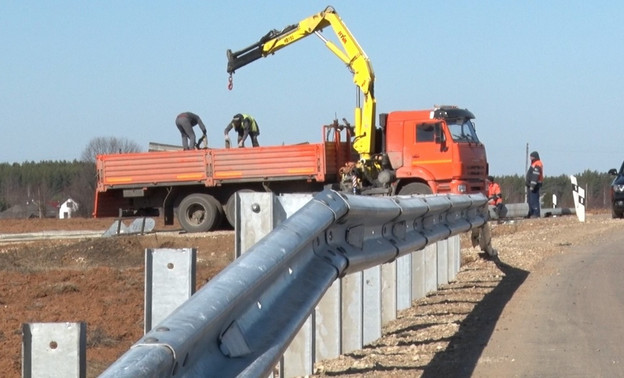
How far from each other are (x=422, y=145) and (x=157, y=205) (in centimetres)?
746

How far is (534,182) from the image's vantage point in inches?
1294

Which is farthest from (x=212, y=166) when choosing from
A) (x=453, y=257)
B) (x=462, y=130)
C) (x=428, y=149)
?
(x=453, y=257)

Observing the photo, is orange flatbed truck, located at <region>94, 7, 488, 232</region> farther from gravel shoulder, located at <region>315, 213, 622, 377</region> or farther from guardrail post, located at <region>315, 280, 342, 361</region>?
guardrail post, located at <region>315, 280, 342, 361</region>

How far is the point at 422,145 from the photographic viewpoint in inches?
1078

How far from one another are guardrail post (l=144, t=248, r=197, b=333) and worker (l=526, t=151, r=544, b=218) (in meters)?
29.5

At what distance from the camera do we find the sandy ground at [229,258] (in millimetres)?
7527

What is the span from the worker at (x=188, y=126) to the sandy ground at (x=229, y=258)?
5759mm

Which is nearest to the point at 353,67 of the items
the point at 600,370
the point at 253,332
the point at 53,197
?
the point at 600,370

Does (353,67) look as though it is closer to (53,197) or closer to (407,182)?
(407,182)

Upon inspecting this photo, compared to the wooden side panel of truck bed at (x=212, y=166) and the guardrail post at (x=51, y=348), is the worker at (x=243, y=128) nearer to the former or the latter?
the wooden side panel of truck bed at (x=212, y=166)

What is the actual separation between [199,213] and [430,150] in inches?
250

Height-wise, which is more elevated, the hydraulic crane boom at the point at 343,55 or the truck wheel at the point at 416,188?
the hydraulic crane boom at the point at 343,55

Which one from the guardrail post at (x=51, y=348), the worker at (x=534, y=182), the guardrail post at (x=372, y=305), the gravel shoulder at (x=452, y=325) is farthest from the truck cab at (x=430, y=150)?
the guardrail post at (x=51, y=348)

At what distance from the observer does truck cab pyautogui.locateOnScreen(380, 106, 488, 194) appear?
27172mm
